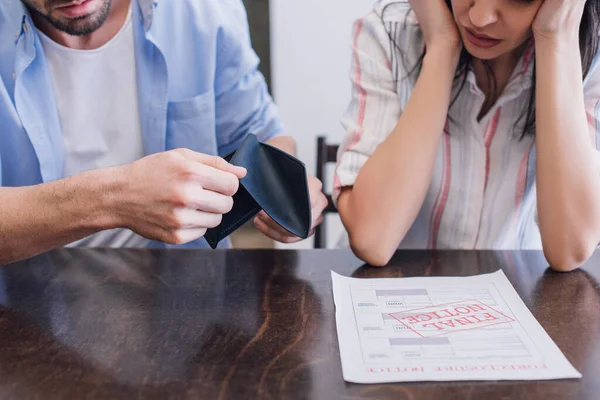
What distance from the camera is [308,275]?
1017 millimetres

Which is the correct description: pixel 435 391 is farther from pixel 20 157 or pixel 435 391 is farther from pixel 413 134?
pixel 20 157

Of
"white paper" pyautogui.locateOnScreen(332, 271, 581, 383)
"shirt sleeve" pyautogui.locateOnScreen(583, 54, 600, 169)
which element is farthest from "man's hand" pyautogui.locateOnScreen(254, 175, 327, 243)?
"shirt sleeve" pyautogui.locateOnScreen(583, 54, 600, 169)

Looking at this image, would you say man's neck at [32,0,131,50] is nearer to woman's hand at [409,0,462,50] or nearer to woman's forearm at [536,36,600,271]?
woman's hand at [409,0,462,50]

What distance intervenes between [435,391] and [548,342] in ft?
0.62

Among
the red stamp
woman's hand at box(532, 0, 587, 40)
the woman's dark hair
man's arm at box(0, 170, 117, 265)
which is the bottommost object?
the red stamp

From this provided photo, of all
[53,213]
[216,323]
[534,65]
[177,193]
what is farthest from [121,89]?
[534,65]

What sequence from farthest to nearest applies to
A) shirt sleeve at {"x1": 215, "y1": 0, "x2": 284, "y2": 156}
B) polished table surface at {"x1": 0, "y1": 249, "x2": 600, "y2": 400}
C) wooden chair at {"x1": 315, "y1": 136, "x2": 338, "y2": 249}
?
wooden chair at {"x1": 315, "y1": 136, "x2": 338, "y2": 249} < shirt sleeve at {"x1": 215, "y1": 0, "x2": 284, "y2": 156} < polished table surface at {"x1": 0, "y1": 249, "x2": 600, "y2": 400}

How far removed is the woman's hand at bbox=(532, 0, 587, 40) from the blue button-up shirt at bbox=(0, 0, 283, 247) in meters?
0.61

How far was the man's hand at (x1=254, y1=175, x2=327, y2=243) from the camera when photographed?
112 centimetres

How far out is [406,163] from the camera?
3.73ft

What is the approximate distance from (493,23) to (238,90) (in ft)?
1.95

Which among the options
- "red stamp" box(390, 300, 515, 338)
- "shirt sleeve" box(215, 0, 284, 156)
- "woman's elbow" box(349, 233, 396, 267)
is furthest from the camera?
"shirt sleeve" box(215, 0, 284, 156)

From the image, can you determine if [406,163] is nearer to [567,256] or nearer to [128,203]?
[567,256]

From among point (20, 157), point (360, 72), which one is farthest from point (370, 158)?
point (20, 157)
